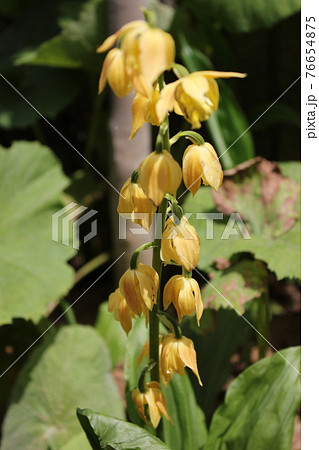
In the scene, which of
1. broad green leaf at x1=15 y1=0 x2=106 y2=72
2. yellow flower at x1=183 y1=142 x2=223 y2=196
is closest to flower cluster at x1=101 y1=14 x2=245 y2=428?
yellow flower at x1=183 y1=142 x2=223 y2=196

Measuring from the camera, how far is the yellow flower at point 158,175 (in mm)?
700

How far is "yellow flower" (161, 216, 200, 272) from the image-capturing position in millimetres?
763

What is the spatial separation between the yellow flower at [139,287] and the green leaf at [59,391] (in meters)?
0.63

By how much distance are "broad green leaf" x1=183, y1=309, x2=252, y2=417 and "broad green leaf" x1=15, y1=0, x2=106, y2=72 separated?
37.9 inches

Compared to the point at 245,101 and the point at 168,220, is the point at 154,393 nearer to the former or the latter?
the point at 168,220

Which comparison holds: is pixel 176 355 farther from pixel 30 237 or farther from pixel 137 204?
pixel 30 237

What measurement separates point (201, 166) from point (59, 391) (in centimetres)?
87

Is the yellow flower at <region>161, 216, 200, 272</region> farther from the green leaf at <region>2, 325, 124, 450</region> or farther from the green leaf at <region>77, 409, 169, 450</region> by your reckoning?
the green leaf at <region>2, 325, 124, 450</region>

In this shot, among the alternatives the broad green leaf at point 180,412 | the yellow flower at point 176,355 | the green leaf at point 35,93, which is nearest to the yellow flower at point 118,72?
the yellow flower at point 176,355

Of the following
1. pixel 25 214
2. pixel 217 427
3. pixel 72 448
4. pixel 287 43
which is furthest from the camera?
pixel 287 43

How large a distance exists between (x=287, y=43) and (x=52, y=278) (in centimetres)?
117

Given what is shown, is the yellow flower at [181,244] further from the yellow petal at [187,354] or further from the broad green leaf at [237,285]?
the broad green leaf at [237,285]
